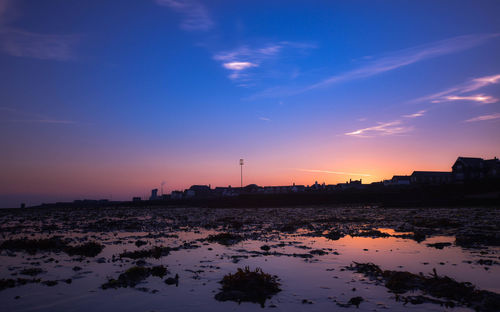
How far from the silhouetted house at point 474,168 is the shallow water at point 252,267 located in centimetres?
9377

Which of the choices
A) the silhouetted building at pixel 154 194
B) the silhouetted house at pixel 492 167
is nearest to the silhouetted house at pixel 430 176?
the silhouetted house at pixel 492 167

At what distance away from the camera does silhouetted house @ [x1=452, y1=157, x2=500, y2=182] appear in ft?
300

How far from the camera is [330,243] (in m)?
18.5

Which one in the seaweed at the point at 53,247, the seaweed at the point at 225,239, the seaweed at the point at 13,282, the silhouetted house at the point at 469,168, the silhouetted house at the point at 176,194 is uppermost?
the silhouetted house at the point at 469,168

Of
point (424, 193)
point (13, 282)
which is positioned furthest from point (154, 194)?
point (13, 282)

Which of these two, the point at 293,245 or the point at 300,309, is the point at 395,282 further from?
the point at 293,245

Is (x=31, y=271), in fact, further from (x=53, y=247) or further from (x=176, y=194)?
(x=176, y=194)

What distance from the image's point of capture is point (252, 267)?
12617 millimetres

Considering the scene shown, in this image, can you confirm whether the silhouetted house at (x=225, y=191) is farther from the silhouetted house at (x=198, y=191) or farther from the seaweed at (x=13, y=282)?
the seaweed at (x=13, y=282)

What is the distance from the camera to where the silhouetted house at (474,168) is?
91562mm

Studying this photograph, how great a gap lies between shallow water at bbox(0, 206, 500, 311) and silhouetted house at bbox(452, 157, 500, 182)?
308ft

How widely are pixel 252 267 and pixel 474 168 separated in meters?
108

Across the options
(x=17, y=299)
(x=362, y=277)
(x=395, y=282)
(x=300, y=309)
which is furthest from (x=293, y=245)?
(x=17, y=299)

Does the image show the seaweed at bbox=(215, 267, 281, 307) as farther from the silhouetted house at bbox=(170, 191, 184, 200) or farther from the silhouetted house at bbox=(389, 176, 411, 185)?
the silhouetted house at bbox=(170, 191, 184, 200)
